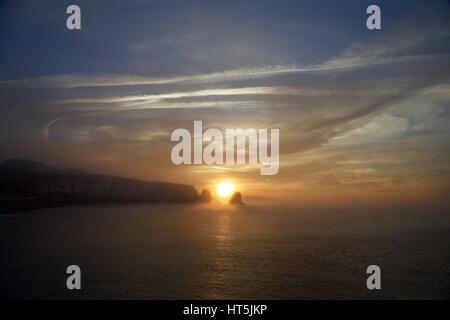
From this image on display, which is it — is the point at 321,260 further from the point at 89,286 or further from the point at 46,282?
the point at 46,282

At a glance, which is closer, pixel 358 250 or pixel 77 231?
pixel 358 250

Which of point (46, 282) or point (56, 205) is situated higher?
point (56, 205)

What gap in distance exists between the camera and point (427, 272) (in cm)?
2219

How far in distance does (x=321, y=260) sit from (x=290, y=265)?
3031 mm

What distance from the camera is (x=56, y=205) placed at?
72.3 metres

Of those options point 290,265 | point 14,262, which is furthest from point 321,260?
point 14,262

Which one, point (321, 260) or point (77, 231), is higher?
point (77, 231)
